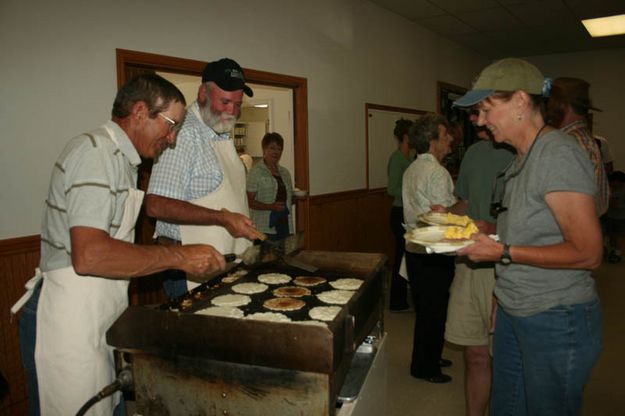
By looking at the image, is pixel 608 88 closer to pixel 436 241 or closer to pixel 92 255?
pixel 436 241

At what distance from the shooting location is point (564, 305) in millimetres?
1423

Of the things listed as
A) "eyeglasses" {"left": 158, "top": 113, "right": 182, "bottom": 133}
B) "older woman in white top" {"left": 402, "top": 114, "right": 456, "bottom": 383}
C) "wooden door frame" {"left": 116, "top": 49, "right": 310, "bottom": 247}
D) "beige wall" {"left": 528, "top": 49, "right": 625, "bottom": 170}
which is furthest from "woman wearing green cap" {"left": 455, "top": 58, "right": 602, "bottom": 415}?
"beige wall" {"left": 528, "top": 49, "right": 625, "bottom": 170}

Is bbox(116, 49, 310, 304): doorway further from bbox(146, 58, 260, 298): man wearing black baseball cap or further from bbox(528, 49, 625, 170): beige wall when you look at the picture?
bbox(528, 49, 625, 170): beige wall

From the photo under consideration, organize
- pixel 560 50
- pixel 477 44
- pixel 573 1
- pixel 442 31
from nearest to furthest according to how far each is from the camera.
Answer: pixel 573 1 < pixel 442 31 < pixel 477 44 < pixel 560 50

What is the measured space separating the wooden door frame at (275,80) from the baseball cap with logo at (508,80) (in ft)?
6.94

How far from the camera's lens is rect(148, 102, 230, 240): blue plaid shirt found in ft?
6.41

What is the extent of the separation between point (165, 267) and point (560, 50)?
30.2ft

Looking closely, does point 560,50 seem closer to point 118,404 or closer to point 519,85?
point 519,85

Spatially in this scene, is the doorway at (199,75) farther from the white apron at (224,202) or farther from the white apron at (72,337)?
the white apron at (72,337)

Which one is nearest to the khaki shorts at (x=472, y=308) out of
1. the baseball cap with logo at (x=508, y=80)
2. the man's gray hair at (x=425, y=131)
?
the man's gray hair at (x=425, y=131)

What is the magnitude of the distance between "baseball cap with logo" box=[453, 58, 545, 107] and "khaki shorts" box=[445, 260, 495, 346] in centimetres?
104

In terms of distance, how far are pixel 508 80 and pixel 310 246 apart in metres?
3.24

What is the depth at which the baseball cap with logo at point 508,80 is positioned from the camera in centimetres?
148

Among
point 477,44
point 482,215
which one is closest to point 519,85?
point 482,215
